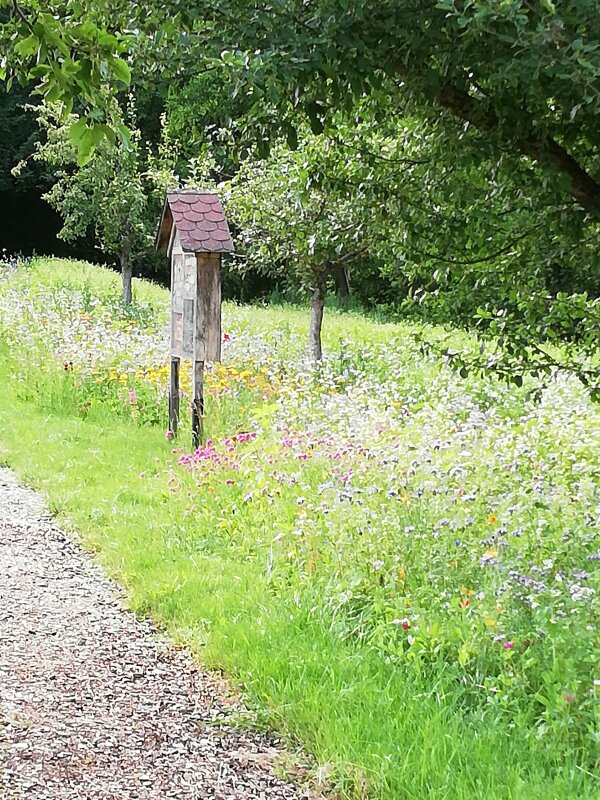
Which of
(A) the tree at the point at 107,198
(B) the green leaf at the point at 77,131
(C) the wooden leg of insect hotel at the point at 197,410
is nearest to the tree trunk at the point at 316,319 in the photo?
(C) the wooden leg of insect hotel at the point at 197,410

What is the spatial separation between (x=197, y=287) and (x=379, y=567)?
4.36 meters

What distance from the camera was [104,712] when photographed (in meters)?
3.61

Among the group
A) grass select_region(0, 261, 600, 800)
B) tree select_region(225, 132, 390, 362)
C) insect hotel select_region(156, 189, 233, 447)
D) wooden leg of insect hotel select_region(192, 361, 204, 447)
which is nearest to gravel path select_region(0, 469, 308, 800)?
grass select_region(0, 261, 600, 800)

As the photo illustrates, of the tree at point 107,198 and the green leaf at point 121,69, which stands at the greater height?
the tree at point 107,198

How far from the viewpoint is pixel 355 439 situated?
6.12 metres

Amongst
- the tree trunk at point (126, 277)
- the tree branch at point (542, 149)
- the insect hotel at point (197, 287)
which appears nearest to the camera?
the tree branch at point (542, 149)

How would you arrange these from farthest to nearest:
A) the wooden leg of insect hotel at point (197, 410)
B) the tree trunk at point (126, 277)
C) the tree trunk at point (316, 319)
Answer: the tree trunk at point (126, 277), the tree trunk at point (316, 319), the wooden leg of insect hotel at point (197, 410)

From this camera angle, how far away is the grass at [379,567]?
10.2 feet

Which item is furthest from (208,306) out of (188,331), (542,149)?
(542,149)

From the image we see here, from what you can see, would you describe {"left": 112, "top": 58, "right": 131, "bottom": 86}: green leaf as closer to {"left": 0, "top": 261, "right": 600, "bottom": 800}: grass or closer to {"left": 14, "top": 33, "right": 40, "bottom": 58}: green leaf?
{"left": 14, "top": 33, "right": 40, "bottom": 58}: green leaf

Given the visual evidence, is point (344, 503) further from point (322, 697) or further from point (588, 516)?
point (322, 697)

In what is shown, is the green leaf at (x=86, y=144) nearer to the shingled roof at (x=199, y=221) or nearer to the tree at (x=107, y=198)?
the shingled roof at (x=199, y=221)

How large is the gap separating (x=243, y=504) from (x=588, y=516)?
2.28 m

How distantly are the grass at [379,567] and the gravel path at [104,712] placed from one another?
0.19 metres
